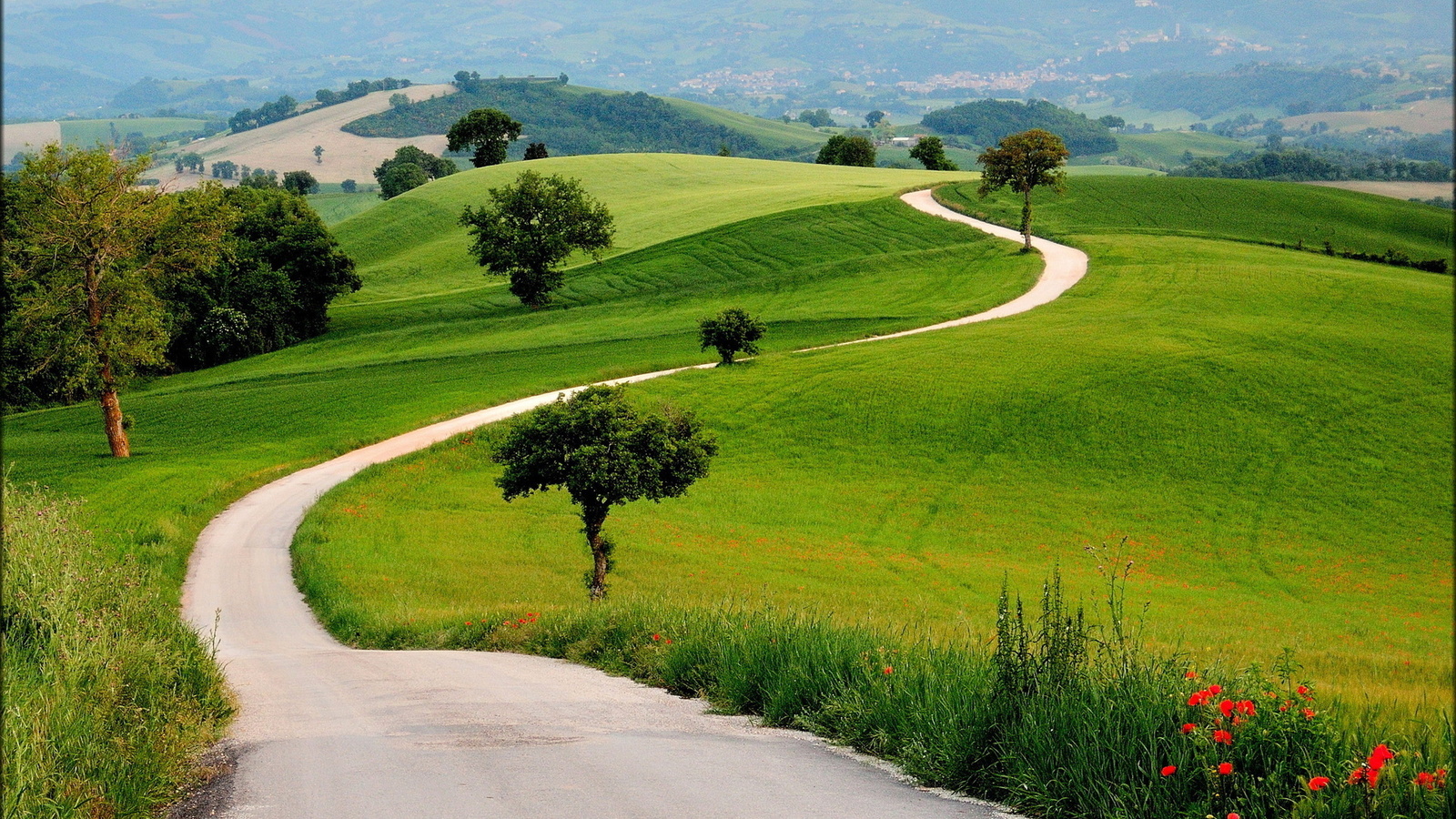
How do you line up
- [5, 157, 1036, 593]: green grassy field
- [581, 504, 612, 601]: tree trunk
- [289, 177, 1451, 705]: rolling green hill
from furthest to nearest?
[5, 157, 1036, 593]: green grassy field, [581, 504, 612, 601]: tree trunk, [289, 177, 1451, 705]: rolling green hill

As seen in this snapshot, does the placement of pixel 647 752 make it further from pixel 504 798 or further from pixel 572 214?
pixel 572 214

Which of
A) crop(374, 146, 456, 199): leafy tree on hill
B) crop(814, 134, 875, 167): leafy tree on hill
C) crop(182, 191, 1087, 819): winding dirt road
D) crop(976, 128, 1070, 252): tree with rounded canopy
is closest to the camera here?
crop(182, 191, 1087, 819): winding dirt road

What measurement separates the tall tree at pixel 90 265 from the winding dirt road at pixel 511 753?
3300cm

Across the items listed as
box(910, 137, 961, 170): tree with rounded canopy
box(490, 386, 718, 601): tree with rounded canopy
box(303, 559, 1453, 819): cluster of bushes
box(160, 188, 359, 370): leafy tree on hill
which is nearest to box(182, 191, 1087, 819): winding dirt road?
box(303, 559, 1453, 819): cluster of bushes

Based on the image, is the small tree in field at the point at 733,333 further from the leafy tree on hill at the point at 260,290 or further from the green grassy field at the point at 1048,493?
the leafy tree on hill at the point at 260,290

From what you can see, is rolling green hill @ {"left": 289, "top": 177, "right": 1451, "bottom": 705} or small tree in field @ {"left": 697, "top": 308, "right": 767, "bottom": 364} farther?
small tree in field @ {"left": 697, "top": 308, "right": 767, "bottom": 364}

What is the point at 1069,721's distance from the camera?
23.7ft

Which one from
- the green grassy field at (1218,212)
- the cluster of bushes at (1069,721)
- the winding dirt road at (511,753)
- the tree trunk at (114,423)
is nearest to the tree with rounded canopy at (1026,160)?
the green grassy field at (1218,212)

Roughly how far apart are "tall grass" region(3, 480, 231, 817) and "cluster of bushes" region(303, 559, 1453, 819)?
518 cm

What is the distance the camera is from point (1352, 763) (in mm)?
5914

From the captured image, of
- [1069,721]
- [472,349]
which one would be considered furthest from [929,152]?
[1069,721]

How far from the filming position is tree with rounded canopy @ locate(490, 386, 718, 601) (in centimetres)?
2750

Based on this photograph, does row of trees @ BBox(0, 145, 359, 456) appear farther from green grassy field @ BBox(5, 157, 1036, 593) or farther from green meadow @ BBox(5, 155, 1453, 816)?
green meadow @ BBox(5, 155, 1453, 816)

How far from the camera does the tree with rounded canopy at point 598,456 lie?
90.2 ft
